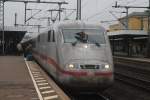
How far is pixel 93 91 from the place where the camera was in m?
15.5

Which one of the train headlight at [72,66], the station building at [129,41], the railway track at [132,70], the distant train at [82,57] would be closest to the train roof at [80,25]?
the distant train at [82,57]

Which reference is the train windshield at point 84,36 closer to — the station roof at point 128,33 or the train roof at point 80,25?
the train roof at point 80,25

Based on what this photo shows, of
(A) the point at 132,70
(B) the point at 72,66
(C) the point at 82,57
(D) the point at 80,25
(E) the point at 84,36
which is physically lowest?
(A) the point at 132,70

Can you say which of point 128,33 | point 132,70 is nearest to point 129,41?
point 128,33

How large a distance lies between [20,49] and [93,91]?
4009 centimetres

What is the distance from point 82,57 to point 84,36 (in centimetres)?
129

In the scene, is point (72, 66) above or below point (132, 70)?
above

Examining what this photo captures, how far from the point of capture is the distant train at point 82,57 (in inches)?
587

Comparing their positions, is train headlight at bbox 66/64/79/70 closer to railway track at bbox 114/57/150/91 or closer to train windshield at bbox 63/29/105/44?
train windshield at bbox 63/29/105/44

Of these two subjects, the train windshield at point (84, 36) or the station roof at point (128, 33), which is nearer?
the train windshield at point (84, 36)

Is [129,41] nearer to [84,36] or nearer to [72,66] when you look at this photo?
[84,36]

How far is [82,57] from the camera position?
1532 centimetres

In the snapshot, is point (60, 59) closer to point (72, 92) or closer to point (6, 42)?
point (72, 92)

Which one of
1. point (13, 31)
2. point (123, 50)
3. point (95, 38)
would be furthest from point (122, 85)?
point (123, 50)
